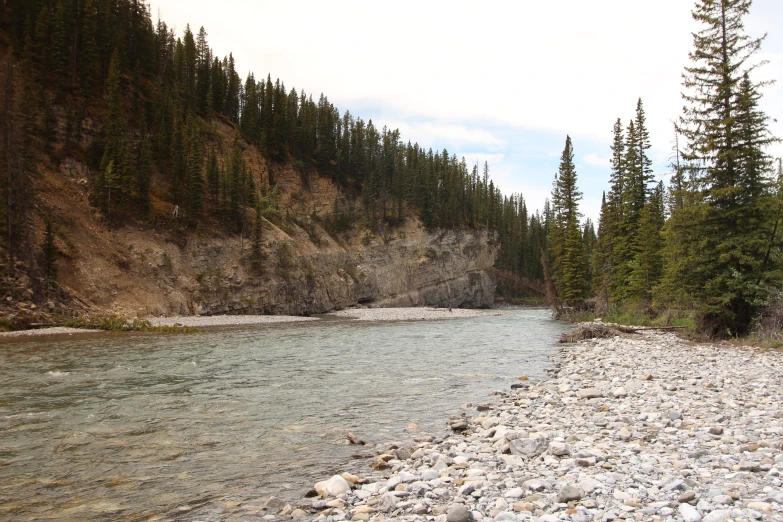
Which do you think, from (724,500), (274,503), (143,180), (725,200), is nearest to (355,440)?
(274,503)

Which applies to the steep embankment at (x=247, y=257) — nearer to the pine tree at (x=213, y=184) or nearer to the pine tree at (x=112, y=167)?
the pine tree at (x=112, y=167)

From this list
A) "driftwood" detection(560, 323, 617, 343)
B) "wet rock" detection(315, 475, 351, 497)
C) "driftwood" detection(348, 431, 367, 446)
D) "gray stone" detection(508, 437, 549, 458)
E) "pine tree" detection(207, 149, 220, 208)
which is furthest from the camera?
"pine tree" detection(207, 149, 220, 208)

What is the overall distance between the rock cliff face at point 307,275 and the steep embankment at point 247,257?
13 cm

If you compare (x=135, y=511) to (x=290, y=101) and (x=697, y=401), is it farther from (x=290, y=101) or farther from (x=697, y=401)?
(x=290, y=101)

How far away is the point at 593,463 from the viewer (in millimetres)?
6387

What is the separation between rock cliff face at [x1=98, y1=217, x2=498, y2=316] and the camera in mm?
41000

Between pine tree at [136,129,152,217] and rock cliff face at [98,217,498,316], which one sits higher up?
pine tree at [136,129,152,217]

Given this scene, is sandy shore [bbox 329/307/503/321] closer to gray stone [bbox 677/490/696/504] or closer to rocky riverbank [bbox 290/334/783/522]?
rocky riverbank [bbox 290/334/783/522]

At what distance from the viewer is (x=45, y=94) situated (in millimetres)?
43750

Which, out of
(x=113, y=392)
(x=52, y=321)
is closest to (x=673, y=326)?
(x=113, y=392)

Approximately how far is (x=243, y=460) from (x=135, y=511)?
208 centimetres

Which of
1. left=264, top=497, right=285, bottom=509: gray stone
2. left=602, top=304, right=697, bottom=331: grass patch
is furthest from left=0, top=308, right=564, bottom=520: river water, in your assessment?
left=602, top=304, right=697, bottom=331: grass patch

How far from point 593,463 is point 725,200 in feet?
62.3

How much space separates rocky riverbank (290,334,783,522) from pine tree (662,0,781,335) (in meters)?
9.20
